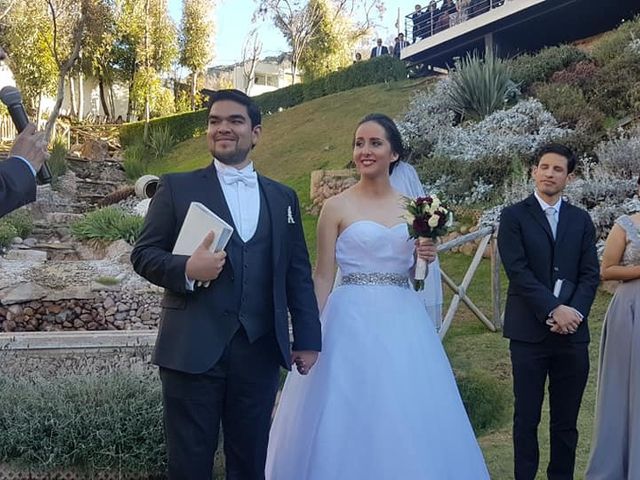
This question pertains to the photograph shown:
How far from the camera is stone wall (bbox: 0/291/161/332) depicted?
7.65 meters

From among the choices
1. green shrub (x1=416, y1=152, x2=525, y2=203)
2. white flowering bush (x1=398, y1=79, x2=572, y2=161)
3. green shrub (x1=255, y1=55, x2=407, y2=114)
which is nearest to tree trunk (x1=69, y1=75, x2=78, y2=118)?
green shrub (x1=255, y1=55, x2=407, y2=114)

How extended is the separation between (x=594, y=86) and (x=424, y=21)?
13.9m

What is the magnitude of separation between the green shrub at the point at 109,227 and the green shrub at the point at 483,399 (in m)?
6.41

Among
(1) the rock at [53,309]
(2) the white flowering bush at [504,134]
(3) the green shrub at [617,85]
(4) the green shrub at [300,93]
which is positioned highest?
(4) the green shrub at [300,93]

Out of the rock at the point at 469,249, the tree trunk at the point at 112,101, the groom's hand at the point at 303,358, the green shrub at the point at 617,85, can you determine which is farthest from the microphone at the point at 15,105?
the tree trunk at the point at 112,101

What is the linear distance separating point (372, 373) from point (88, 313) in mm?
5419

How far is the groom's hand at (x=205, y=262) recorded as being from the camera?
2.59 meters

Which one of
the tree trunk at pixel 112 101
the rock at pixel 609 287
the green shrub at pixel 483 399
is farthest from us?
the tree trunk at pixel 112 101

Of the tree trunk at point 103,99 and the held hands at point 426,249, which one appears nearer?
the held hands at point 426,249

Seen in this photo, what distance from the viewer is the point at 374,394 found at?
3334 millimetres

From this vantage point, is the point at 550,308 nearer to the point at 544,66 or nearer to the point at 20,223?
the point at 20,223

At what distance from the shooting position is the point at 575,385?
371 cm

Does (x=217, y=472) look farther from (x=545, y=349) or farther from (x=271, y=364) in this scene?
(x=545, y=349)

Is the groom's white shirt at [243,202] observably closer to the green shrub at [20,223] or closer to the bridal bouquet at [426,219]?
the bridal bouquet at [426,219]
